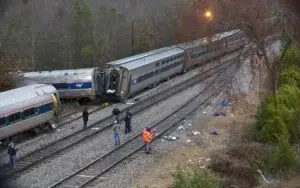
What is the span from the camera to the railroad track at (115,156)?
12176 millimetres

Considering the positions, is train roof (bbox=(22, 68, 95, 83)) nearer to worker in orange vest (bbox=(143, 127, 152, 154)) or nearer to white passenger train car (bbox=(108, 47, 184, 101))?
white passenger train car (bbox=(108, 47, 184, 101))

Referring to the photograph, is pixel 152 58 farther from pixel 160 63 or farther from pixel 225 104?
pixel 225 104

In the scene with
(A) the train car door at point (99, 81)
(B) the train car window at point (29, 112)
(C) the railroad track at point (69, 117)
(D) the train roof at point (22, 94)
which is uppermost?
(D) the train roof at point (22, 94)

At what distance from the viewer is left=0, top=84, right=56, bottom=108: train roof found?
1588 cm

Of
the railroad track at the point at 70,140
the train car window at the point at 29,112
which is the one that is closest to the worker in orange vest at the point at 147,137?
the railroad track at the point at 70,140

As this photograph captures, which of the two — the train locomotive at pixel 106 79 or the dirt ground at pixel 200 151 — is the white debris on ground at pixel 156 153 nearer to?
the dirt ground at pixel 200 151

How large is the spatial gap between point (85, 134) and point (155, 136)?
8.97 ft

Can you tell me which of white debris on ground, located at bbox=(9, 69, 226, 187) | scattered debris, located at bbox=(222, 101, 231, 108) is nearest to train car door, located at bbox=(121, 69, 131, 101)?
white debris on ground, located at bbox=(9, 69, 226, 187)

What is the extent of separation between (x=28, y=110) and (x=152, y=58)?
11643mm

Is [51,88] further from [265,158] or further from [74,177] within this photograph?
[265,158]

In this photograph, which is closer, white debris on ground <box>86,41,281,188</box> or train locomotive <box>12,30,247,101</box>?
white debris on ground <box>86,41,281,188</box>

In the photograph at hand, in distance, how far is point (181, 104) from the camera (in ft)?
73.1

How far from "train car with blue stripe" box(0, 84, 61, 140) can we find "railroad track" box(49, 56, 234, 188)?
3.75m

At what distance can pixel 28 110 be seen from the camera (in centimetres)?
1648
